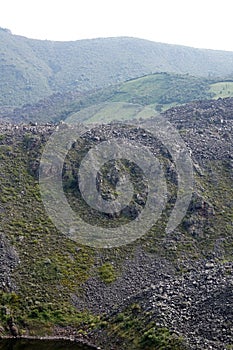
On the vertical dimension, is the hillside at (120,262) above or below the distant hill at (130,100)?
below

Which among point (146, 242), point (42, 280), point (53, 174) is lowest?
point (42, 280)

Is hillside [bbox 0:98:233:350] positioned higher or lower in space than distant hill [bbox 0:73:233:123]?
lower

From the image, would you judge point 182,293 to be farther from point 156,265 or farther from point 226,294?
point 156,265

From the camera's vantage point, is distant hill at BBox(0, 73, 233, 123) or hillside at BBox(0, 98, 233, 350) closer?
hillside at BBox(0, 98, 233, 350)

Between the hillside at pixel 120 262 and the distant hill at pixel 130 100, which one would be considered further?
the distant hill at pixel 130 100

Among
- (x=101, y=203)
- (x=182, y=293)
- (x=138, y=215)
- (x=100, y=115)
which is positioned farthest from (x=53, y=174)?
(x=100, y=115)
